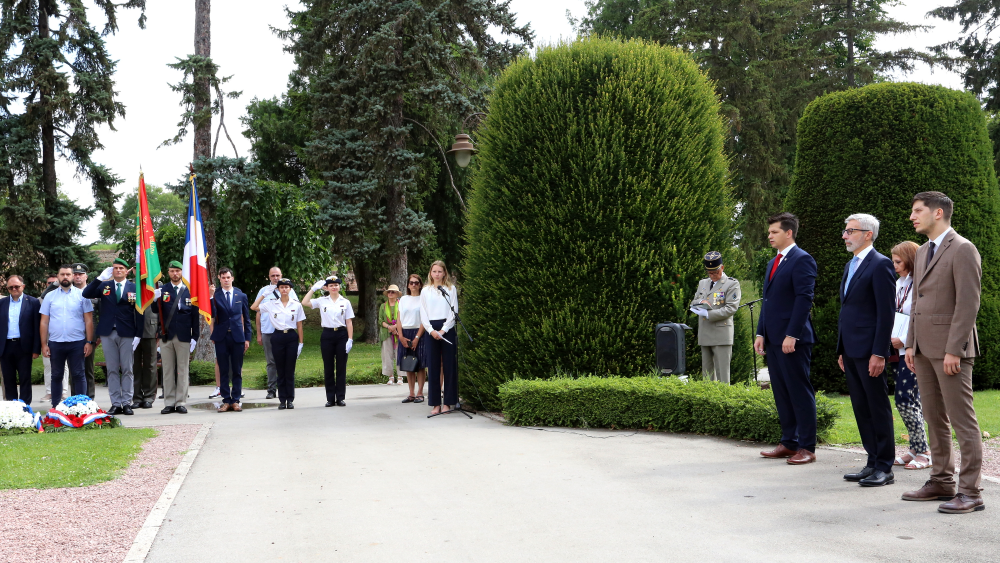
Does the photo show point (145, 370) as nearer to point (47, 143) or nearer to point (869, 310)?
point (869, 310)

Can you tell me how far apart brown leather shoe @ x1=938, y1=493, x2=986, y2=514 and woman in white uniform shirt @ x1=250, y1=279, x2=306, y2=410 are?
9321mm

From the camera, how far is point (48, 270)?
75.5 feet

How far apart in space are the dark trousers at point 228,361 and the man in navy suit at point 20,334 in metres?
2.71

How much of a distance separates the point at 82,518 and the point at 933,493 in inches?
228

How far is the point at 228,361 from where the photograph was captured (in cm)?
1241

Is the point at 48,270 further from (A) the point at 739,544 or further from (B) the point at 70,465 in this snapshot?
(A) the point at 739,544

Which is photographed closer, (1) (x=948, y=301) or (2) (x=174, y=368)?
(1) (x=948, y=301)

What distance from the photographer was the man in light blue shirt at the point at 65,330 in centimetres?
1170

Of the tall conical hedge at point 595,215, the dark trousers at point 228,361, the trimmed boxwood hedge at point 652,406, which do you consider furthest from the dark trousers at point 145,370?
the trimmed boxwood hedge at point 652,406

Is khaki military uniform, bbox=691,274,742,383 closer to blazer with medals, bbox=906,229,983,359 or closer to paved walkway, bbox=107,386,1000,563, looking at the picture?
paved walkway, bbox=107,386,1000,563

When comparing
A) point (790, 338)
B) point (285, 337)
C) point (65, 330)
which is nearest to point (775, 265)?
point (790, 338)

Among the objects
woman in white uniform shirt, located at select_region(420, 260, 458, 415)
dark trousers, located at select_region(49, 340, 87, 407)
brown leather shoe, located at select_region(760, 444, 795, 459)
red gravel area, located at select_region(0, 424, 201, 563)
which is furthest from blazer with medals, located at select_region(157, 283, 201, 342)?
brown leather shoe, located at select_region(760, 444, 795, 459)

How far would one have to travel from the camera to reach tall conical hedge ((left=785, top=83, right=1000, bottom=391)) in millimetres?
12445

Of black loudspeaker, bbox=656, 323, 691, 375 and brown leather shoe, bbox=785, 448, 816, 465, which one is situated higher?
black loudspeaker, bbox=656, 323, 691, 375
